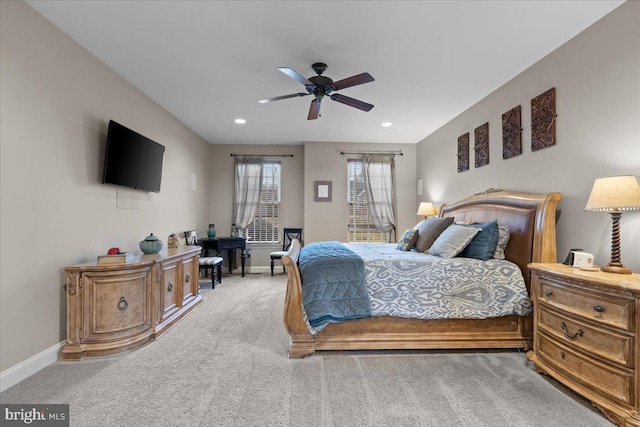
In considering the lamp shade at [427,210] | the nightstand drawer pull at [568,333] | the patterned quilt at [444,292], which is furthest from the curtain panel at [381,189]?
the nightstand drawer pull at [568,333]

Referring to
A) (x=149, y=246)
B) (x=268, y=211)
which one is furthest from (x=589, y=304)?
(x=268, y=211)

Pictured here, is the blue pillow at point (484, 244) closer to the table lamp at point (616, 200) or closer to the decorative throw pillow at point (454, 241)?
the decorative throw pillow at point (454, 241)

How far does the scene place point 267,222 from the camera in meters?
6.27

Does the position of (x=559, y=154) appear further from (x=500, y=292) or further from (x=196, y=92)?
(x=196, y=92)

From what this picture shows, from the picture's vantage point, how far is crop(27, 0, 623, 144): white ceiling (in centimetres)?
215

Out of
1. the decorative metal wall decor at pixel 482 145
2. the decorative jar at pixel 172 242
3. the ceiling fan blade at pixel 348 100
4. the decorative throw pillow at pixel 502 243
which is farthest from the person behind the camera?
the decorative jar at pixel 172 242

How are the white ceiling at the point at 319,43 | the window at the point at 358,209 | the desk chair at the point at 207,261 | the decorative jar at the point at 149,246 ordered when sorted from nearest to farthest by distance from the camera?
the white ceiling at the point at 319,43 → the decorative jar at the point at 149,246 → the desk chair at the point at 207,261 → the window at the point at 358,209

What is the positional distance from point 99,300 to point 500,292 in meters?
3.44

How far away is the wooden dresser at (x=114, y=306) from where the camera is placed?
241 centimetres

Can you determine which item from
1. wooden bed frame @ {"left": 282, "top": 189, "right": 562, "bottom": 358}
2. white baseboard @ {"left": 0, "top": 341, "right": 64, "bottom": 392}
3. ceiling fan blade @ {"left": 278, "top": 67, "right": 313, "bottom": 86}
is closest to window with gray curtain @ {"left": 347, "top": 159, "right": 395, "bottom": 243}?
ceiling fan blade @ {"left": 278, "top": 67, "right": 313, "bottom": 86}

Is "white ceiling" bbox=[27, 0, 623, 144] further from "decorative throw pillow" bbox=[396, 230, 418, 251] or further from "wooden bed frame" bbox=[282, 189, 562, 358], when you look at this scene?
"decorative throw pillow" bbox=[396, 230, 418, 251]

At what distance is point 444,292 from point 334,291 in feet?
3.17

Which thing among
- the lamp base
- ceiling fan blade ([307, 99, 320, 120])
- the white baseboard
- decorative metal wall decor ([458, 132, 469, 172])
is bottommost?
the white baseboard

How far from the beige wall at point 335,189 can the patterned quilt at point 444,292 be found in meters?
3.46
